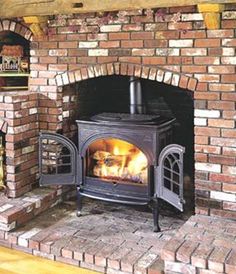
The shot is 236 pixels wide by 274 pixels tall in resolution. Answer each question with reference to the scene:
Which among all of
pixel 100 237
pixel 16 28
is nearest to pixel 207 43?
pixel 100 237

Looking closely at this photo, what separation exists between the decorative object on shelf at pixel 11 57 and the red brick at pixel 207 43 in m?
1.54

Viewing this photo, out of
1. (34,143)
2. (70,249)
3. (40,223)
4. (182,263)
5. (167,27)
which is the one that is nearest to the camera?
(182,263)

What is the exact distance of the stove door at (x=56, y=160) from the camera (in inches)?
120

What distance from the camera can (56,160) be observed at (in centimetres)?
329

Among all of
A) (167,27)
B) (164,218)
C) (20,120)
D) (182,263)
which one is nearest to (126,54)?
(167,27)

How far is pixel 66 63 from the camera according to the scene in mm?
3150

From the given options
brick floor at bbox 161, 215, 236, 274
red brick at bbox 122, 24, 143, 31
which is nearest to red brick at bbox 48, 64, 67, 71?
red brick at bbox 122, 24, 143, 31

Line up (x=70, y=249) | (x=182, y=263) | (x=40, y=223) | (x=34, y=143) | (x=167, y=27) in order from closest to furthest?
(x=182, y=263), (x=70, y=249), (x=167, y=27), (x=40, y=223), (x=34, y=143)

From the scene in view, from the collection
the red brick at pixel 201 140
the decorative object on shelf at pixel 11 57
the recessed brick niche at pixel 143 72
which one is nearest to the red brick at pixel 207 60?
the recessed brick niche at pixel 143 72

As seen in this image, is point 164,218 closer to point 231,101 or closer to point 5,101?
point 231,101

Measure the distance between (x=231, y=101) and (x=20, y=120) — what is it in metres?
1.49

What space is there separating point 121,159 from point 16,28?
4.28 ft

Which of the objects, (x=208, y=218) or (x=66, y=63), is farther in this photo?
(x=66, y=63)

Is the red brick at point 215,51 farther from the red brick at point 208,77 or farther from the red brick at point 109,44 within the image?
the red brick at point 109,44
